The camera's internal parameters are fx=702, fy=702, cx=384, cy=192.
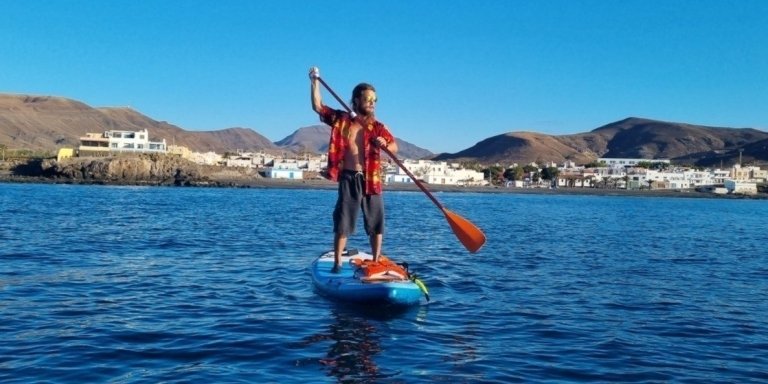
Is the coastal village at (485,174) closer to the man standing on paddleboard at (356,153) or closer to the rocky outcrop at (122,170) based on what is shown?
the rocky outcrop at (122,170)

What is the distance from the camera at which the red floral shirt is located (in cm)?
1088

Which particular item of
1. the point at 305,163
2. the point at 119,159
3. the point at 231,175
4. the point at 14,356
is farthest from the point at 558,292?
the point at 305,163

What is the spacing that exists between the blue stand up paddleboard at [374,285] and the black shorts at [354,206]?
0.64m

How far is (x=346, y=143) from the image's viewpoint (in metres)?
10.9

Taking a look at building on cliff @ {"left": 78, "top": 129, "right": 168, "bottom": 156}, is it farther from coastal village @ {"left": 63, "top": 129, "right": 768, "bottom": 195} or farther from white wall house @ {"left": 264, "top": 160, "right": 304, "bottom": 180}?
white wall house @ {"left": 264, "top": 160, "right": 304, "bottom": 180}

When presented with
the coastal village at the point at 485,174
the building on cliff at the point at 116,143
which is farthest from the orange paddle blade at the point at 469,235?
the building on cliff at the point at 116,143

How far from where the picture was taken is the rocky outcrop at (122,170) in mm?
105188

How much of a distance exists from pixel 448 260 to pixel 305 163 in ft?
480

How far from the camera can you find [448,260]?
18609 mm

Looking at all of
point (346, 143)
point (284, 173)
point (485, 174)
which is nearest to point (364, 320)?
point (346, 143)

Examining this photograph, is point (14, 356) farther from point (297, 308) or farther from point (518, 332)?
point (518, 332)

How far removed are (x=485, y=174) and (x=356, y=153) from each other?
166224mm

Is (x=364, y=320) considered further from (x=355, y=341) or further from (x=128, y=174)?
(x=128, y=174)

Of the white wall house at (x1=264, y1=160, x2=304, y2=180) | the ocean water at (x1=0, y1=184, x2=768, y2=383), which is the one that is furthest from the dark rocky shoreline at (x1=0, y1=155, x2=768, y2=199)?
the ocean water at (x1=0, y1=184, x2=768, y2=383)
